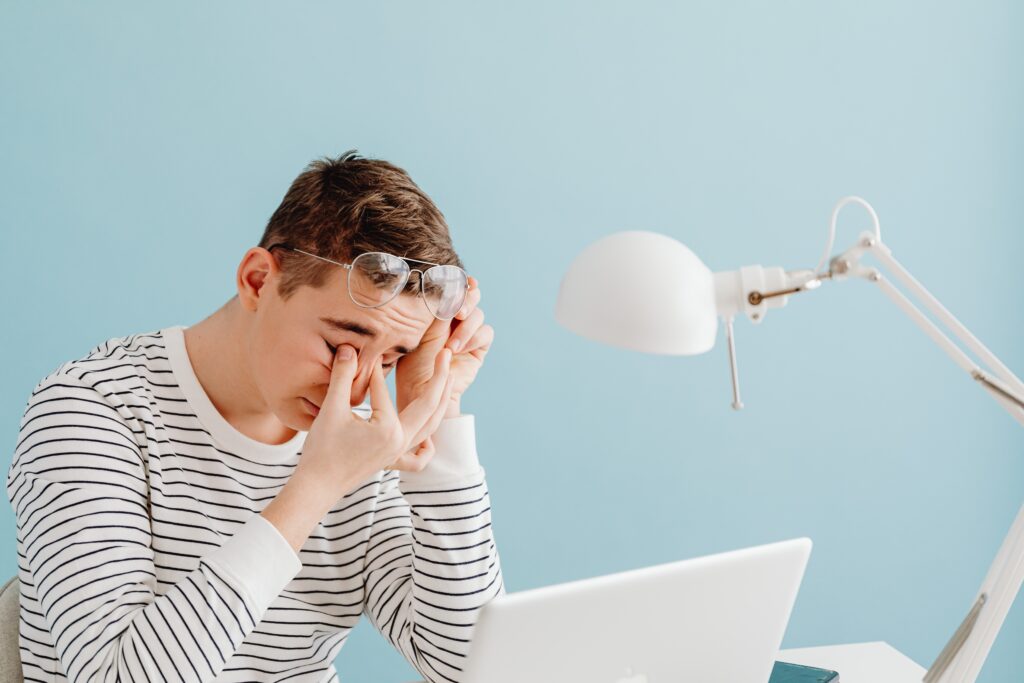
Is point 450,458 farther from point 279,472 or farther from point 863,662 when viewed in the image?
point 863,662

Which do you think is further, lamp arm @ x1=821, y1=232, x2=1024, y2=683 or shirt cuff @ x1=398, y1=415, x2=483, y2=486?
shirt cuff @ x1=398, y1=415, x2=483, y2=486

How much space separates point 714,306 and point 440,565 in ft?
2.13

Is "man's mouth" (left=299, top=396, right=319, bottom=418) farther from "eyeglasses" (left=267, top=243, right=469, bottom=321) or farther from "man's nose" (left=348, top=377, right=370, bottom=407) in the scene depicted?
"eyeglasses" (left=267, top=243, right=469, bottom=321)

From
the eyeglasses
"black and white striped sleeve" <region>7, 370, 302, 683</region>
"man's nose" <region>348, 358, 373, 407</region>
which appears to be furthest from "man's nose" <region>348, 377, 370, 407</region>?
"black and white striped sleeve" <region>7, 370, 302, 683</region>

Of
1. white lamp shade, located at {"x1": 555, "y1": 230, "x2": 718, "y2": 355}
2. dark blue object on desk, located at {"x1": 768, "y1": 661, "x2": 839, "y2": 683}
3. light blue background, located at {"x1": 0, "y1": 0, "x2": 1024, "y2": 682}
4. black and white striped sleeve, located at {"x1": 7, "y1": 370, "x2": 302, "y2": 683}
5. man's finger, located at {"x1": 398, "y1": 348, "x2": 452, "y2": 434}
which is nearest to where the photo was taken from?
white lamp shade, located at {"x1": 555, "y1": 230, "x2": 718, "y2": 355}

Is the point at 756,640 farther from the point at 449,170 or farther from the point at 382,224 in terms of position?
the point at 449,170

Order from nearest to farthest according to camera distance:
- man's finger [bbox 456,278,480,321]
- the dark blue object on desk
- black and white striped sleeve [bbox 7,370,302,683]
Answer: black and white striped sleeve [bbox 7,370,302,683], the dark blue object on desk, man's finger [bbox 456,278,480,321]

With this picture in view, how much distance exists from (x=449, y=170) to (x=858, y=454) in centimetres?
118

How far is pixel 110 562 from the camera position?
1122 mm

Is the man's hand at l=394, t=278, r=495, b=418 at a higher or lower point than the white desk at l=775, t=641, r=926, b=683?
higher

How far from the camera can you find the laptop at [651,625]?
34.3 inches

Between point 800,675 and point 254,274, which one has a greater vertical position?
point 254,274

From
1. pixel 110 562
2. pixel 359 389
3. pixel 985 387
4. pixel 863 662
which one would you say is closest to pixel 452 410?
pixel 359 389

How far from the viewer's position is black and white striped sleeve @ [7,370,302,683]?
3.48ft
